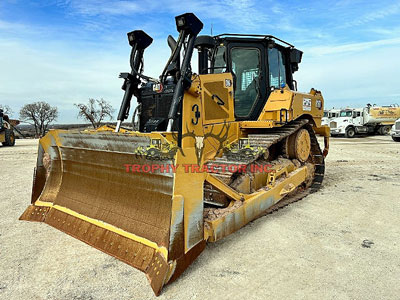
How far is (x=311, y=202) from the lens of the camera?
5059 mm

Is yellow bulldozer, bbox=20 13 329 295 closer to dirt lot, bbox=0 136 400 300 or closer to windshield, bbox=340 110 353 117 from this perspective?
dirt lot, bbox=0 136 400 300

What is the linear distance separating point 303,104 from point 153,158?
141 inches

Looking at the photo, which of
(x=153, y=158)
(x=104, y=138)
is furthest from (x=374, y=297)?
(x=104, y=138)

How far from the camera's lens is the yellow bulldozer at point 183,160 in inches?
112

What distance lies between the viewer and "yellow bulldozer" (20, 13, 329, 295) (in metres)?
2.83

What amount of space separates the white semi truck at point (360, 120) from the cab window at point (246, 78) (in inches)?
882

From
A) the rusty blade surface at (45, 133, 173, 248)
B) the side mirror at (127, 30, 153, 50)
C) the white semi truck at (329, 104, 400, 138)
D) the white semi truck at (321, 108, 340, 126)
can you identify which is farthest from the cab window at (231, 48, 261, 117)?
the white semi truck at (321, 108, 340, 126)

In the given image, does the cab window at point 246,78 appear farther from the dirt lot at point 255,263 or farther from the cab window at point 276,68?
the dirt lot at point 255,263

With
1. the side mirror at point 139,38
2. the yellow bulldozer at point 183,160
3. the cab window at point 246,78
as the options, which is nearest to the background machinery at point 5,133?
the yellow bulldozer at point 183,160

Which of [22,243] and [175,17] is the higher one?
[175,17]

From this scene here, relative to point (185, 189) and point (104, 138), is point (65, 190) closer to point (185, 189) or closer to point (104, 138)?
point (104, 138)

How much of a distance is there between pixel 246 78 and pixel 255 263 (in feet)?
10.2

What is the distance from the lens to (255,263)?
294 cm

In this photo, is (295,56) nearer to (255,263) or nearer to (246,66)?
(246,66)
